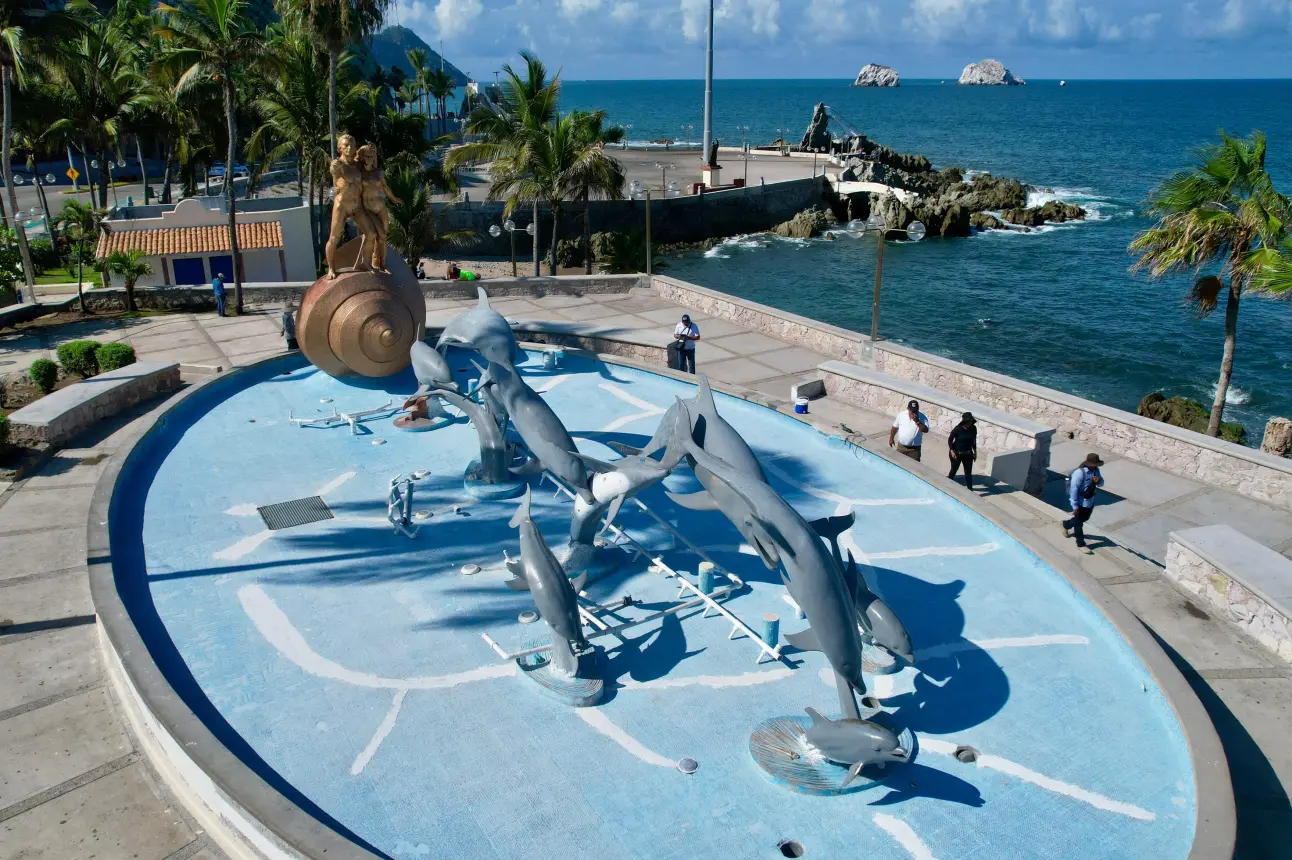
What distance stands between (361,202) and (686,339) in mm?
8105

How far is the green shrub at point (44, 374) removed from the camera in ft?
70.5

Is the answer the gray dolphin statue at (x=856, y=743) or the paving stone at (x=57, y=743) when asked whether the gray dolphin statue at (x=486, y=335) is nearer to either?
the paving stone at (x=57, y=743)

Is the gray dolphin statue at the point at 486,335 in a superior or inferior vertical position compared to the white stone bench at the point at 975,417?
superior

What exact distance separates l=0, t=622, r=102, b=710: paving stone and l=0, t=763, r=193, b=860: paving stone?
82.3 inches

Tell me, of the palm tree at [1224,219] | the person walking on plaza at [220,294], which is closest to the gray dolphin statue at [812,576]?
the palm tree at [1224,219]

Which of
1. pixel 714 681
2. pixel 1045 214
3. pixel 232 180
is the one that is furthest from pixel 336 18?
pixel 1045 214

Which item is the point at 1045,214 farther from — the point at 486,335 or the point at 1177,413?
the point at 486,335

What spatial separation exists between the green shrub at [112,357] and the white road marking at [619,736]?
667 inches

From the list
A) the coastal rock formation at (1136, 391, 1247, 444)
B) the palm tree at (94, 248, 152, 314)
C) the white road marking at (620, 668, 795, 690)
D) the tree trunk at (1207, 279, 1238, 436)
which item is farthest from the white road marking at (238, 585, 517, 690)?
the coastal rock formation at (1136, 391, 1247, 444)

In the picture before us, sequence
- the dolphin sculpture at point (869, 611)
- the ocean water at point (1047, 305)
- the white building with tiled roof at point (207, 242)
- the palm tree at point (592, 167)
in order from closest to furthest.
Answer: the dolphin sculpture at point (869, 611) < the white building with tiled roof at point (207, 242) < the palm tree at point (592, 167) < the ocean water at point (1047, 305)

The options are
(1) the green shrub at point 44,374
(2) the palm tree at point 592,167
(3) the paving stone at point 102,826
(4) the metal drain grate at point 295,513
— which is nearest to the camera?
(3) the paving stone at point 102,826

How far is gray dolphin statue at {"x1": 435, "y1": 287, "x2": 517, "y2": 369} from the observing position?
16.0 meters

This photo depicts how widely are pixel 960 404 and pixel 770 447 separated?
4.21 meters

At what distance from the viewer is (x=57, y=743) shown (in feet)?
34.2
